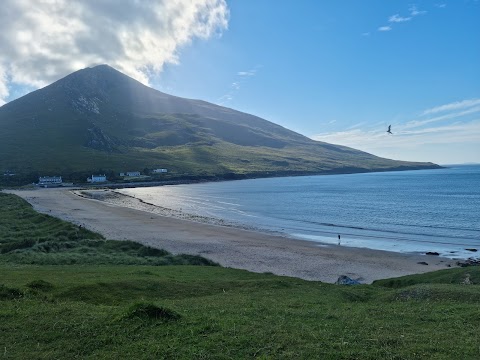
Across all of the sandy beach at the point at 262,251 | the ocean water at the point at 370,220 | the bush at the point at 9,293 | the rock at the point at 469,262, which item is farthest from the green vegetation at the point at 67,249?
the ocean water at the point at 370,220

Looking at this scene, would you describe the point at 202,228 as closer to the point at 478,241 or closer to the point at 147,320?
the point at 478,241

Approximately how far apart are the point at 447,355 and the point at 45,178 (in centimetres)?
20789

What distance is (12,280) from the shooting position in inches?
870

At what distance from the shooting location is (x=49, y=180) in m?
190

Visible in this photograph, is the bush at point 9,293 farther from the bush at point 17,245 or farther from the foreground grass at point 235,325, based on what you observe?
the bush at point 17,245

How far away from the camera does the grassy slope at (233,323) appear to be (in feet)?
37.1

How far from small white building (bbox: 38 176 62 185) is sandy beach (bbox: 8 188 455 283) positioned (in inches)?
4873

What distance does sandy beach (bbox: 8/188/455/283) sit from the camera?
136ft

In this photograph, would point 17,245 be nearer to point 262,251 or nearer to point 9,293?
point 9,293

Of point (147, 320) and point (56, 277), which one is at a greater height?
point (147, 320)

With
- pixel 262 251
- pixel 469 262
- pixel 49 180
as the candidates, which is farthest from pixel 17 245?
pixel 49 180

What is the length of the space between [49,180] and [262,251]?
16923 centimetres

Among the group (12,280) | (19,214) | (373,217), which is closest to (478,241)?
(373,217)

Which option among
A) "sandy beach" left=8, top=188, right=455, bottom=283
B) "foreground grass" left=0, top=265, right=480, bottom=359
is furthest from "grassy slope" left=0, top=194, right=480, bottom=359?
"sandy beach" left=8, top=188, right=455, bottom=283
